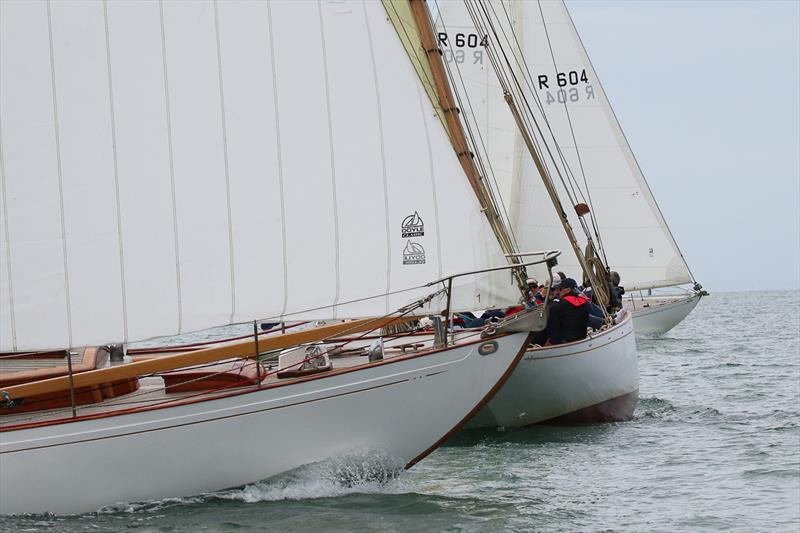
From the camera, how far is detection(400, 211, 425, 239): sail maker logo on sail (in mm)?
11609

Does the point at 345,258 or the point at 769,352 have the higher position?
the point at 345,258

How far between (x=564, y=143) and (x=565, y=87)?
4.88ft

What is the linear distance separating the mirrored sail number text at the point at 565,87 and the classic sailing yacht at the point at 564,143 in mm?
27

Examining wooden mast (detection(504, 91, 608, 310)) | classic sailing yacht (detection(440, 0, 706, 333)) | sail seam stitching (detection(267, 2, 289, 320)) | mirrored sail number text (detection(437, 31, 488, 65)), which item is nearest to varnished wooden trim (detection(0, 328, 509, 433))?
sail seam stitching (detection(267, 2, 289, 320))

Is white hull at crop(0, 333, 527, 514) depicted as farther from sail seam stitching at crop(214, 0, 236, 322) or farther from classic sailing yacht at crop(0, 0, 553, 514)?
sail seam stitching at crop(214, 0, 236, 322)

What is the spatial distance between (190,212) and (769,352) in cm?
2605

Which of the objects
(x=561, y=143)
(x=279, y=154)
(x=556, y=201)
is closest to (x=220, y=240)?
(x=279, y=154)

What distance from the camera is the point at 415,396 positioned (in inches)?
459

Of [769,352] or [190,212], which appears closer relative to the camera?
[190,212]

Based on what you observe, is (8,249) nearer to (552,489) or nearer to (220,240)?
(220,240)

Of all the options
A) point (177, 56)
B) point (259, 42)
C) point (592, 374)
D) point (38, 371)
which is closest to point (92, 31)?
point (177, 56)

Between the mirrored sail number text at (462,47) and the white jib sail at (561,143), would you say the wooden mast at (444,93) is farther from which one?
the white jib sail at (561,143)

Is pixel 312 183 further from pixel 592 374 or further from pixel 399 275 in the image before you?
pixel 592 374

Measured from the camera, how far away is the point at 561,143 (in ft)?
107
